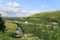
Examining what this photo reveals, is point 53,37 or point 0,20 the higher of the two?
point 0,20

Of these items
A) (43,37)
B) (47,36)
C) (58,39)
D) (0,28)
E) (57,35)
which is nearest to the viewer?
(58,39)

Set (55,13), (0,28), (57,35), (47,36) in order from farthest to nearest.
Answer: (55,13)
(0,28)
(47,36)
(57,35)

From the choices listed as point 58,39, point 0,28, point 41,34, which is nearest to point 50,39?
point 58,39

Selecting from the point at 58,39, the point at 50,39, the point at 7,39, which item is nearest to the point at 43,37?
the point at 50,39

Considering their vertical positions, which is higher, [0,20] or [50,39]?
[0,20]

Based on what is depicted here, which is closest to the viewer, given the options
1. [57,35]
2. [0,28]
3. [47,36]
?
[57,35]

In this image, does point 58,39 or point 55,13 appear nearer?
point 58,39

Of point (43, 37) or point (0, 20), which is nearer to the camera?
point (43, 37)

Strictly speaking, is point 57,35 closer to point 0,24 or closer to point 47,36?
point 47,36

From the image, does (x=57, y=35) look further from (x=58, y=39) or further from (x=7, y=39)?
(x=7, y=39)
